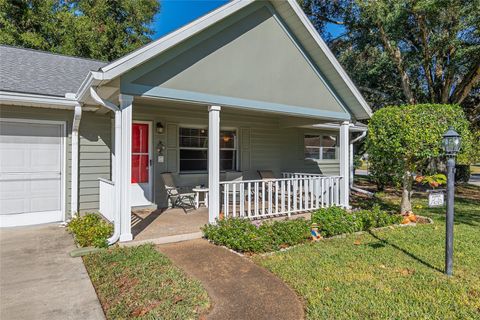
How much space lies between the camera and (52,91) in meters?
5.87

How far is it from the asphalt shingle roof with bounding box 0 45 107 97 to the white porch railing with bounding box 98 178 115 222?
1940 mm

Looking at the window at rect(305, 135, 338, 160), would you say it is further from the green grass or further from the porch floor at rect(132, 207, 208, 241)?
the green grass

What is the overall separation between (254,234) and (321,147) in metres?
7.36

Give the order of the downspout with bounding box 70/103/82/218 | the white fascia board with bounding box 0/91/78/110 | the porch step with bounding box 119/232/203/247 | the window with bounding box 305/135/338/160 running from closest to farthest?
the porch step with bounding box 119/232/203/247 → the white fascia board with bounding box 0/91/78/110 → the downspout with bounding box 70/103/82/218 → the window with bounding box 305/135/338/160

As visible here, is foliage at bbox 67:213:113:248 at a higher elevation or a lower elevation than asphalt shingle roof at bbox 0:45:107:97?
lower

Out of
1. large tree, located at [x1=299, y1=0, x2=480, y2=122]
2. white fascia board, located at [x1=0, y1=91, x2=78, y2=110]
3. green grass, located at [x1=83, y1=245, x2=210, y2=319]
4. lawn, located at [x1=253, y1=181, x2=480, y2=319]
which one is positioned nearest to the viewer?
green grass, located at [x1=83, y1=245, x2=210, y2=319]

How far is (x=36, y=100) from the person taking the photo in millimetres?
5551

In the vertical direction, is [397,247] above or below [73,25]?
below

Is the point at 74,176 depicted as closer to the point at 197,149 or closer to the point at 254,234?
the point at 197,149

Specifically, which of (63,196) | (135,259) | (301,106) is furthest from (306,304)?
(63,196)

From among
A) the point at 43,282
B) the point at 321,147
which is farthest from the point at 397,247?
the point at 321,147

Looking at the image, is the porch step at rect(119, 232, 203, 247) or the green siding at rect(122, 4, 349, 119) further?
the green siding at rect(122, 4, 349, 119)

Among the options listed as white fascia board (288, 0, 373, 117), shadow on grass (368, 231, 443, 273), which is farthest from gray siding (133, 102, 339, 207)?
shadow on grass (368, 231, 443, 273)

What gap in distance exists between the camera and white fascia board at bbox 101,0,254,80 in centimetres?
451
